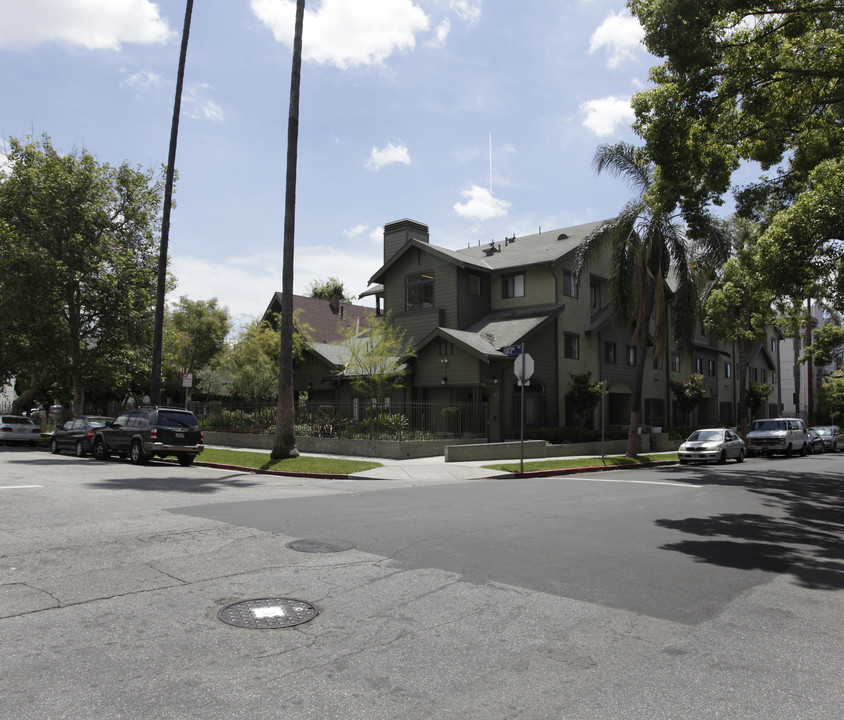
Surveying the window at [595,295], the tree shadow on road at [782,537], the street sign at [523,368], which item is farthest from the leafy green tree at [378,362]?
the tree shadow on road at [782,537]

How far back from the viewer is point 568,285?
33.2m

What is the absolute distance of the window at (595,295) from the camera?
35562 mm

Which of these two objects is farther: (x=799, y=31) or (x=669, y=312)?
(x=669, y=312)

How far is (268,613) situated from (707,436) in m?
26.5

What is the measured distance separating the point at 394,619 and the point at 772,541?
6636 mm

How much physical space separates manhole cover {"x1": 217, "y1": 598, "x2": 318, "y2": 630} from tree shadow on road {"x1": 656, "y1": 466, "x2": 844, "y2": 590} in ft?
16.2

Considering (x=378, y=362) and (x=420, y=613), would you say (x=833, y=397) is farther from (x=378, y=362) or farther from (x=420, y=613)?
(x=420, y=613)

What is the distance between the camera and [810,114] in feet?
50.7

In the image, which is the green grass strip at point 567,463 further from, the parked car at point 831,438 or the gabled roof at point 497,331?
the parked car at point 831,438

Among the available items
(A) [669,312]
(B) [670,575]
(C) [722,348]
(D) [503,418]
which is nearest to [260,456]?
(D) [503,418]

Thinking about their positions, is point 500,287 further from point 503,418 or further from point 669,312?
point 669,312

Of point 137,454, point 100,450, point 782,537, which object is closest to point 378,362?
point 137,454

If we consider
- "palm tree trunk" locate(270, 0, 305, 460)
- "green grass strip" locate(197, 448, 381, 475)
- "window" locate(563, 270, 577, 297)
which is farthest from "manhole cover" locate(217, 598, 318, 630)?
"window" locate(563, 270, 577, 297)

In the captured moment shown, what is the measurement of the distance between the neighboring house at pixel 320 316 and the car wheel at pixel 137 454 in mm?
17822
